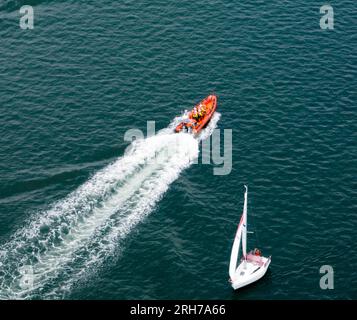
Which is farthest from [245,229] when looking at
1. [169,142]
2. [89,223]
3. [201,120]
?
[201,120]

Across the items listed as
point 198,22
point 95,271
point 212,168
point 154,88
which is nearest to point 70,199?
point 95,271

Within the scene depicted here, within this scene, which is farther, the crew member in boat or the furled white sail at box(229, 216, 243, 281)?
the crew member in boat

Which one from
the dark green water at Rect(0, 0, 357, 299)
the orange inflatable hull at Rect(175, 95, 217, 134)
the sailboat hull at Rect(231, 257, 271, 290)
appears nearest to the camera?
the sailboat hull at Rect(231, 257, 271, 290)

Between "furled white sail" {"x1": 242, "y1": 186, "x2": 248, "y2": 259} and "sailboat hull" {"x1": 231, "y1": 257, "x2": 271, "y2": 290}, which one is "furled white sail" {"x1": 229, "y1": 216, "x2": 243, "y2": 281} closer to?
"furled white sail" {"x1": 242, "y1": 186, "x2": 248, "y2": 259}

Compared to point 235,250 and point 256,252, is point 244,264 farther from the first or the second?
point 235,250

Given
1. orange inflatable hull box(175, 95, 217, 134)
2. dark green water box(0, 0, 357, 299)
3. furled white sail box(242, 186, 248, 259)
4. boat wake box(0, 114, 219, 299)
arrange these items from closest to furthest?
boat wake box(0, 114, 219, 299) → furled white sail box(242, 186, 248, 259) → dark green water box(0, 0, 357, 299) → orange inflatable hull box(175, 95, 217, 134)

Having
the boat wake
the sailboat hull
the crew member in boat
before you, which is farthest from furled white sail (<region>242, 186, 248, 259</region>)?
the boat wake

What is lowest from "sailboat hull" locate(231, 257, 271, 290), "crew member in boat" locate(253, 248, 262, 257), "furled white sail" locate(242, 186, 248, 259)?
"sailboat hull" locate(231, 257, 271, 290)

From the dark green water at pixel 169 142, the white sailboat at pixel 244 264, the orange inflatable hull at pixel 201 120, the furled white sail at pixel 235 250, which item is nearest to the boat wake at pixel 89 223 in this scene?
the dark green water at pixel 169 142
